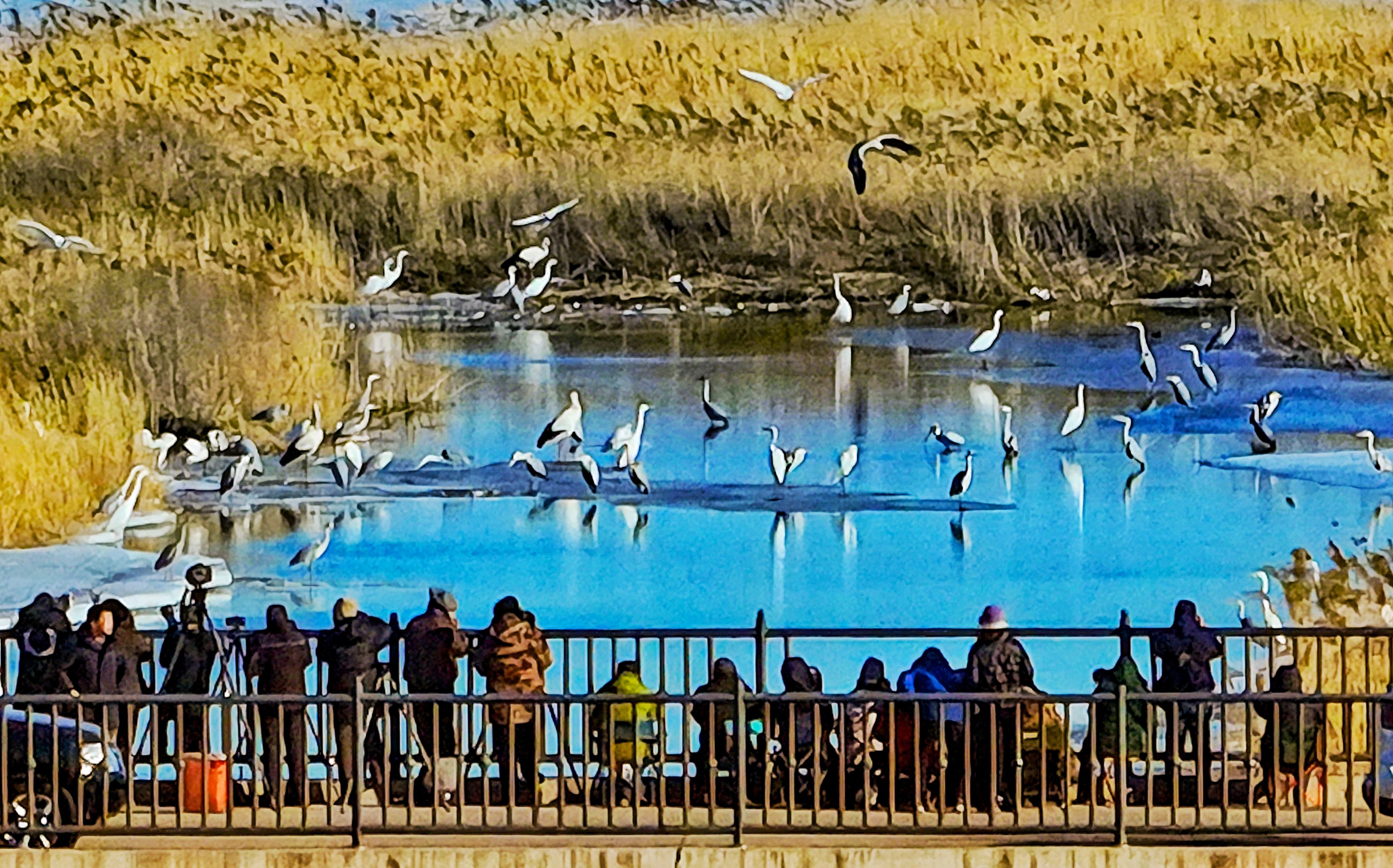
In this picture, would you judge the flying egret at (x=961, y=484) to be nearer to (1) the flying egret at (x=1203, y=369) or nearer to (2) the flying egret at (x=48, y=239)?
(1) the flying egret at (x=1203, y=369)

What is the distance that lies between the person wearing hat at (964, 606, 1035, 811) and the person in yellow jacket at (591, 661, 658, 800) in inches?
47.8

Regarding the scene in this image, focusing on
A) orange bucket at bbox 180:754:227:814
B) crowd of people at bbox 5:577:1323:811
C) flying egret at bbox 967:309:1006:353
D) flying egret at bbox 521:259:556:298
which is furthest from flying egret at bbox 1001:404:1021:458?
orange bucket at bbox 180:754:227:814

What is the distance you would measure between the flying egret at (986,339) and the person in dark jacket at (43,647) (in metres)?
8.61

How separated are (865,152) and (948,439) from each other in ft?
6.90

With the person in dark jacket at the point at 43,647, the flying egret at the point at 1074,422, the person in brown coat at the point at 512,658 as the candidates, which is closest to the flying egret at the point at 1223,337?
the flying egret at the point at 1074,422

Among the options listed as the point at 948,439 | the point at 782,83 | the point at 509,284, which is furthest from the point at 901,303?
the point at 509,284

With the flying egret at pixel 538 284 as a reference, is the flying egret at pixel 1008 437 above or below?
below

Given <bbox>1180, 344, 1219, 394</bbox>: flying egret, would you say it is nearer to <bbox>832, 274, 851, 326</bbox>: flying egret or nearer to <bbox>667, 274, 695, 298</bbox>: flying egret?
<bbox>832, 274, 851, 326</bbox>: flying egret

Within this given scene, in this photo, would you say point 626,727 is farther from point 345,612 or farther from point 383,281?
point 383,281

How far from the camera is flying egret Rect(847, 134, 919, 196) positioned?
1803 centimetres

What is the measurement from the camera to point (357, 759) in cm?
942

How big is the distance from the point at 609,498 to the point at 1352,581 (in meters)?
4.95

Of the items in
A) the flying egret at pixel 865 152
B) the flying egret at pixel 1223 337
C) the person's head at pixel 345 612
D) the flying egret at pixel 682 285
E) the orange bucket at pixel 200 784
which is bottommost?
the orange bucket at pixel 200 784

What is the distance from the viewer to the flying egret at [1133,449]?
1769 centimetres
